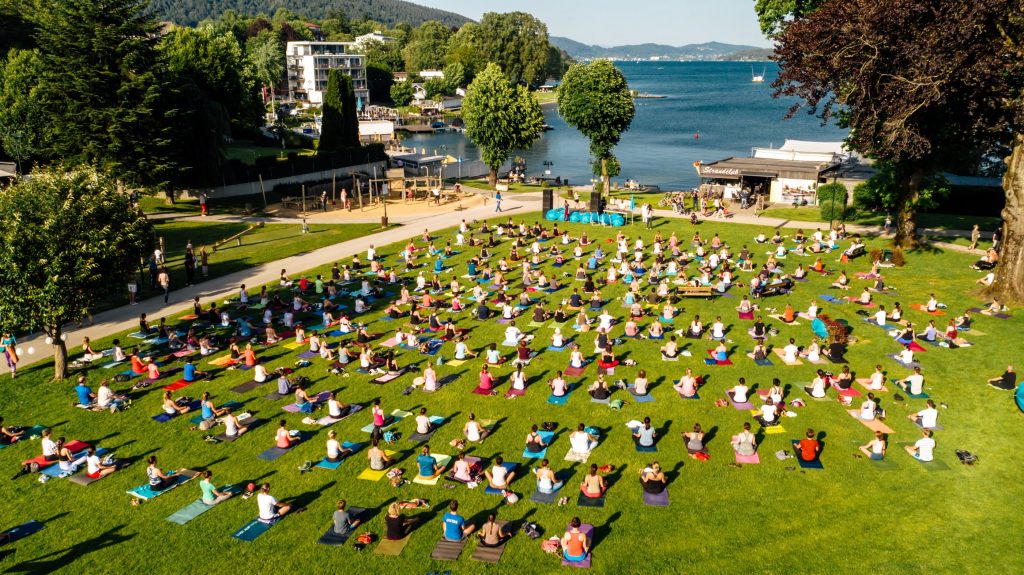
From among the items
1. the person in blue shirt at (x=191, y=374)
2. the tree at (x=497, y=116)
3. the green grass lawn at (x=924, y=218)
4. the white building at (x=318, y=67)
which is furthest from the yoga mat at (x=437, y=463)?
the white building at (x=318, y=67)

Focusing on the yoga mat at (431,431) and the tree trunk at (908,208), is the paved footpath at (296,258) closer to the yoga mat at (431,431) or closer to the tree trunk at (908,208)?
the tree trunk at (908,208)

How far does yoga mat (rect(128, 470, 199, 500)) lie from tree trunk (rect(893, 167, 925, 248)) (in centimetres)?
3411

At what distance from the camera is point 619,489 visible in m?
16.8

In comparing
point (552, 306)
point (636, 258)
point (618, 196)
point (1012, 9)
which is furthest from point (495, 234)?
point (1012, 9)

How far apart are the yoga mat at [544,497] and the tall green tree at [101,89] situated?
39311 mm

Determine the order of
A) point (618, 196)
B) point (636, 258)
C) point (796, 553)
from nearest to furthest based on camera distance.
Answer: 1. point (796, 553)
2. point (636, 258)
3. point (618, 196)

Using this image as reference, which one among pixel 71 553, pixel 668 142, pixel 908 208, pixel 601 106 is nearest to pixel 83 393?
pixel 71 553

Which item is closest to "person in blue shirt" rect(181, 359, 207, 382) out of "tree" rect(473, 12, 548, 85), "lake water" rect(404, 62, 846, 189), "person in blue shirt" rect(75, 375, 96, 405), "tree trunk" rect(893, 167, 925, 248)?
"person in blue shirt" rect(75, 375, 96, 405)

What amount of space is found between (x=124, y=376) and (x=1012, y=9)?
35.9 meters

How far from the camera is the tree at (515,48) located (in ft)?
590

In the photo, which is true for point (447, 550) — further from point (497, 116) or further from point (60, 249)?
point (497, 116)

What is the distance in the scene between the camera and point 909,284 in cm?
3173

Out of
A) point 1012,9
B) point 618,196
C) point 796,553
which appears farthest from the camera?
point 618,196

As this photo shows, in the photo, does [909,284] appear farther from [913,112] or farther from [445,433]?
[445,433]
